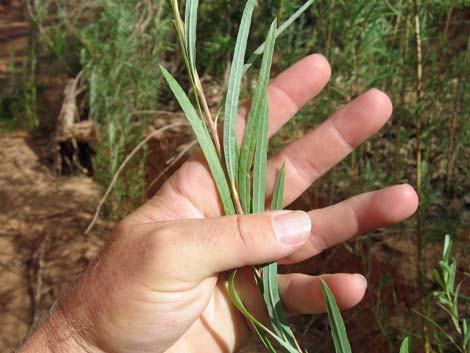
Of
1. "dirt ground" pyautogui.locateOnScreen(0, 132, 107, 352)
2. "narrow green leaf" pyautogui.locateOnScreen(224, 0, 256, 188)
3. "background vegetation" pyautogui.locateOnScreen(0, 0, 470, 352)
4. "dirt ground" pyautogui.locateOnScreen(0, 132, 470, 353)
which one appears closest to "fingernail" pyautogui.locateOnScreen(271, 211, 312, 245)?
"narrow green leaf" pyautogui.locateOnScreen(224, 0, 256, 188)

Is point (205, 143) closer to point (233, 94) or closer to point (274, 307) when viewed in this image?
point (233, 94)

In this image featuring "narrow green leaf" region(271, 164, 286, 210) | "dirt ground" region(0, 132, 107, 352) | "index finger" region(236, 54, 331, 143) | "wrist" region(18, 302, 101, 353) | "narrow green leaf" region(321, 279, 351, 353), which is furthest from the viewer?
"dirt ground" region(0, 132, 107, 352)

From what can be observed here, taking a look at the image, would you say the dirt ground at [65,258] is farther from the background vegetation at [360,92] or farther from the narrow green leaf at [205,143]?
the narrow green leaf at [205,143]

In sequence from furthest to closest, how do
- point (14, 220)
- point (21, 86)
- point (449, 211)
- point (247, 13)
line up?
point (21, 86) → point (14, 220) → point (449, 211) → point (247, 13)

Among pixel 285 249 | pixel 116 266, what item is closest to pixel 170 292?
pixel 116 266

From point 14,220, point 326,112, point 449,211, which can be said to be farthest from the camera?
point 14,220

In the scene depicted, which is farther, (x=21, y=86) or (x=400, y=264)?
(x=21, y=86)

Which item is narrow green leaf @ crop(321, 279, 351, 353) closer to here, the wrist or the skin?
the skin

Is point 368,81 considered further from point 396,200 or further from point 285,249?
point 285,249
